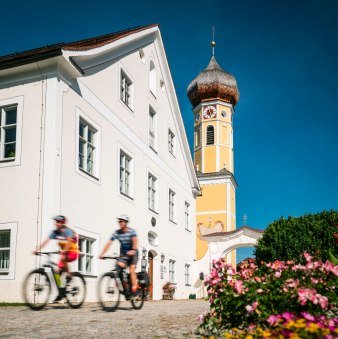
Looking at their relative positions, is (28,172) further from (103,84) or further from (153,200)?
(153,200)

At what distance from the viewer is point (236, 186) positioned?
51750 mm

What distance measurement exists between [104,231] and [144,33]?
9.63m

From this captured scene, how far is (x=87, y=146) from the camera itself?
16875 millimetres

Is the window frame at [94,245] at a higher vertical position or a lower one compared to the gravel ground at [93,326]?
higher

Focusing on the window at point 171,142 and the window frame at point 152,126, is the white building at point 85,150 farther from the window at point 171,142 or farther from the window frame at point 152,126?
the window at point 171,142

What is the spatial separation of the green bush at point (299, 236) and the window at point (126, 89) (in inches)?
394

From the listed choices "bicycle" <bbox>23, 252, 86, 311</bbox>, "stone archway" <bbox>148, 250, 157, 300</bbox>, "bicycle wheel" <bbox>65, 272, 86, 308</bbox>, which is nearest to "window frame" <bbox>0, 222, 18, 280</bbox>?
"bicycle" <bbox>23, 252, 86, 311</bbox>

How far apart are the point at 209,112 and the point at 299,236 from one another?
98.9ft

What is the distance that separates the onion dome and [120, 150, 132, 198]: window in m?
35.1

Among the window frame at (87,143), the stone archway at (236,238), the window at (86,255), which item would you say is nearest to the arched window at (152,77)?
the window frame at (87,143)

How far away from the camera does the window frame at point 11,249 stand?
552 inches

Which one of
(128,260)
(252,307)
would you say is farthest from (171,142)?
(252,307)

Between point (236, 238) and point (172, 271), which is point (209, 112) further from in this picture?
point (172, 271)

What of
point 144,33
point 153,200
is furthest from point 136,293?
point 144,33
